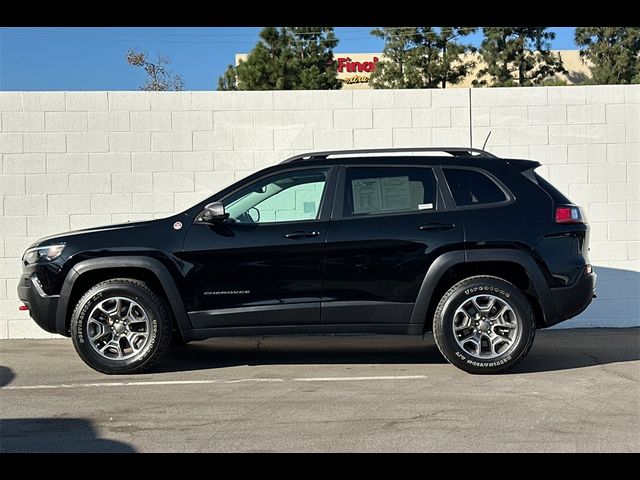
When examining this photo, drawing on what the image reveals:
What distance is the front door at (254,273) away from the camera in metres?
6.77

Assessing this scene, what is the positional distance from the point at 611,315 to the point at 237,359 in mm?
4934

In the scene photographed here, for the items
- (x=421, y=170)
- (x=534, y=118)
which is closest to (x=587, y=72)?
(x=534, y=118)

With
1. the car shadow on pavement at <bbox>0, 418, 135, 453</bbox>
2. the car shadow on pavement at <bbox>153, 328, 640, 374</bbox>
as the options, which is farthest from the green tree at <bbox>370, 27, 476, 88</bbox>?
the car shadow on pavement at <bbox>0, 418, 135, 453</bbox>

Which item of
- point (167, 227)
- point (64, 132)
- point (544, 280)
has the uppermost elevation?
point (64, 132)

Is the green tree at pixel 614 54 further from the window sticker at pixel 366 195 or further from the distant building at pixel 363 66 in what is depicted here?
the window sticker at pixel 366 195

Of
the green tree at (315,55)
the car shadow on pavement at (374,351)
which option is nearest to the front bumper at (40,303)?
the car shadow on pavement at (374,351)

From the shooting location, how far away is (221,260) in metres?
6.78

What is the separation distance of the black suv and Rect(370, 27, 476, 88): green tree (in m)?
22.8

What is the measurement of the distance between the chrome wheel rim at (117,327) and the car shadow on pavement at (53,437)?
1322 mm

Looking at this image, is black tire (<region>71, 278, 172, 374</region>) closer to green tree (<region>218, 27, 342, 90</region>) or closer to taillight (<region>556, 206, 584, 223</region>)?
taillight (<region>556, 206, 584, 223</region>)

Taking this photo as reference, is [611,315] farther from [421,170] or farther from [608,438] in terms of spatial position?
[608,438]

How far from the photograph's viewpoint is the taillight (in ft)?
22.3

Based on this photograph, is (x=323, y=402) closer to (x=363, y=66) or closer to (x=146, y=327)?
(x=146, y=327)
